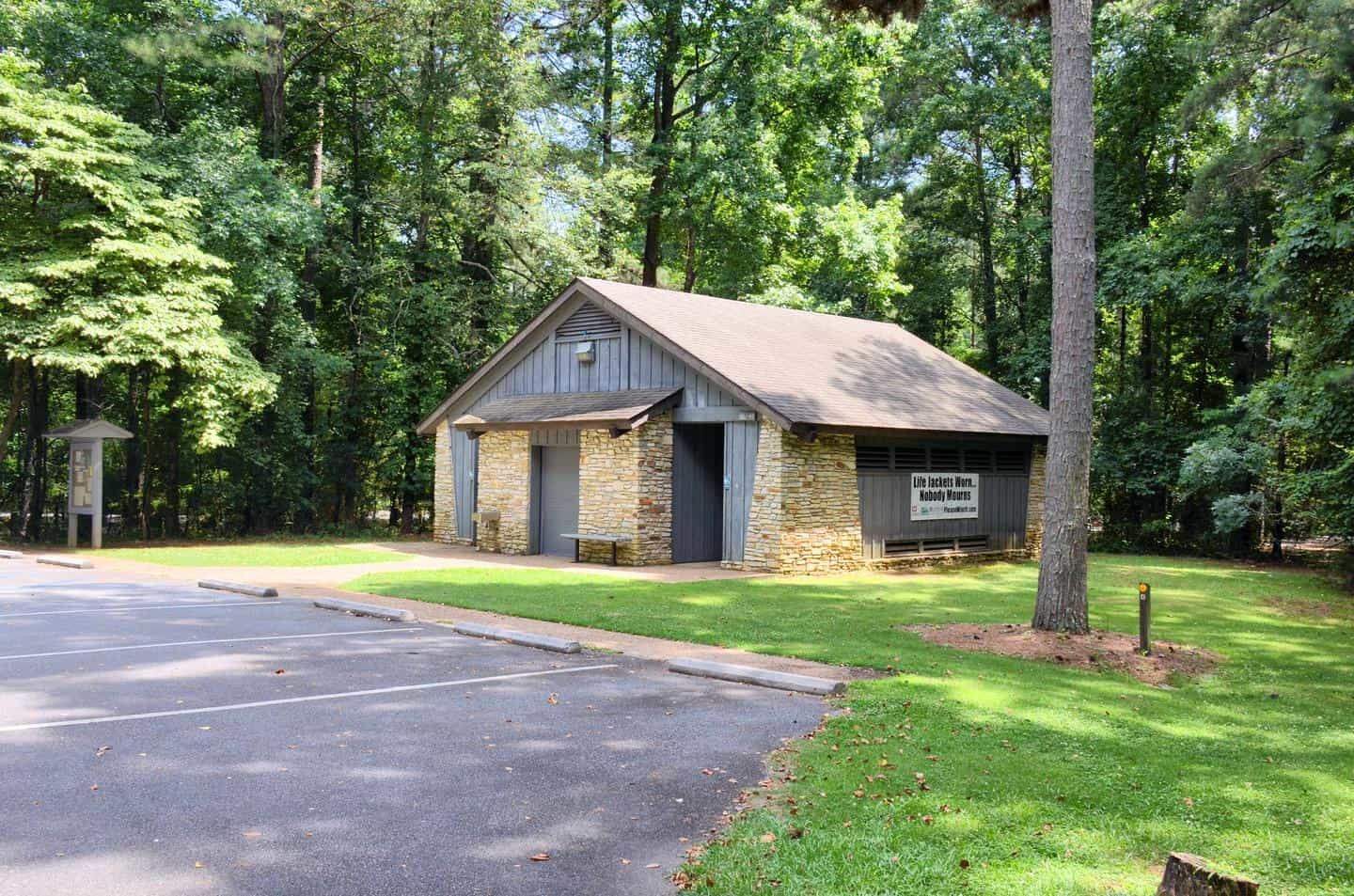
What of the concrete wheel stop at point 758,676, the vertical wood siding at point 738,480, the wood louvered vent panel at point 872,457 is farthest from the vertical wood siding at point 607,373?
the concrete wheel stop at point 758,676

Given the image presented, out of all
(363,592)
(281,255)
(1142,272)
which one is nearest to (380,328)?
(281,255)

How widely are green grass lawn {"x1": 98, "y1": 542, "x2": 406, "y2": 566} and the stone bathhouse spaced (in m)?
2.76

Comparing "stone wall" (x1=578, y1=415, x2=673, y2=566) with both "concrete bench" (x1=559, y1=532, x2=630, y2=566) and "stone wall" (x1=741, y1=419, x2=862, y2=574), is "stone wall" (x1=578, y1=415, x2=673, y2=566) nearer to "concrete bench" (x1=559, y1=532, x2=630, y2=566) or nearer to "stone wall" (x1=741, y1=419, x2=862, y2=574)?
"concrete bench" (x1=559, y1=532, x2=630, y2=566)

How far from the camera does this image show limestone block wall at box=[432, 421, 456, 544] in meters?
23.5

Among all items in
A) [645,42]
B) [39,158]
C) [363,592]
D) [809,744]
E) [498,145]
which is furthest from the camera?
[645,42]

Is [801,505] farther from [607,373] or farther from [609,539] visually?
[607,373]

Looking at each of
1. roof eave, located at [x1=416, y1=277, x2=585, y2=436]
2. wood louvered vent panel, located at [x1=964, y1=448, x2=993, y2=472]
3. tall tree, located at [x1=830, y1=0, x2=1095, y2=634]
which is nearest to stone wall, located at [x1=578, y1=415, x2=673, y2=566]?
roof eave, located at [x1=416, y1=277, x2=585, y2=436]

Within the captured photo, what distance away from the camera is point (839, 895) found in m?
4.10

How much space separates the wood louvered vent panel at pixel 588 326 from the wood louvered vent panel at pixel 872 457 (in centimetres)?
548

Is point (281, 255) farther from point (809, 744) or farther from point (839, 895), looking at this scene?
point (839, 895)

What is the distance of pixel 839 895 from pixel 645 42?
104ft

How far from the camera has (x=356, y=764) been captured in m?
5.86

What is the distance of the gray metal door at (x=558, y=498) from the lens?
20672 mm

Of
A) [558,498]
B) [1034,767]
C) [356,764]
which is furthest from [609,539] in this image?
[1034,767]
